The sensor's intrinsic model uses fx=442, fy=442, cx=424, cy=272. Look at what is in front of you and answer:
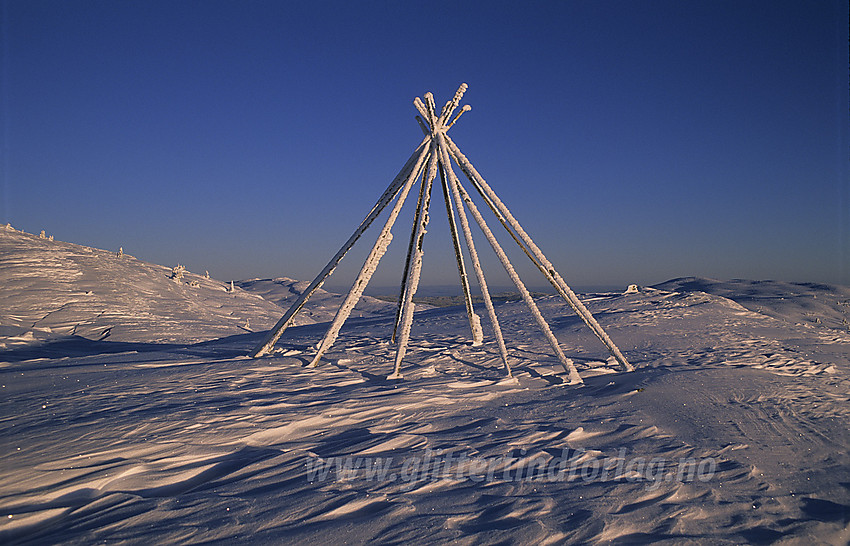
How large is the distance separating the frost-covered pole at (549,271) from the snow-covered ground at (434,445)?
1.11 ft

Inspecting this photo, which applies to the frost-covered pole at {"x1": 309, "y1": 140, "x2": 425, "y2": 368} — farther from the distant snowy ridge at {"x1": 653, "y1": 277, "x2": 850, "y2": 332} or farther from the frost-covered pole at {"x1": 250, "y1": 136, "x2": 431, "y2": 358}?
the distant snowy ridge at {"x1": 653, "y1": 277, "x2": 850, "y2": 332}

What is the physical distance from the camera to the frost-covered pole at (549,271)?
5.67 metres

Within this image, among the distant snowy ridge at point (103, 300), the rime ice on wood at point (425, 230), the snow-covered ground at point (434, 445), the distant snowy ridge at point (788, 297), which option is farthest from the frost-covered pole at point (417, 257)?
the distant snowy ridge at point (788, 297)

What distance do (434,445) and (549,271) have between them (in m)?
3.29

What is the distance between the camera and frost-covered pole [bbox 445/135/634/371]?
5668mm

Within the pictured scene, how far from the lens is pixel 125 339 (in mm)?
9227

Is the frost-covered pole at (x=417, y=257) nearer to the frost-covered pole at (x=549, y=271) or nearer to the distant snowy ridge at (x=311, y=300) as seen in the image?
the frost-covered pole at (x=549, y=271)

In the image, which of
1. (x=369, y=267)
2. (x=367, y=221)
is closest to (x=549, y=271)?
(x=369, y=267)

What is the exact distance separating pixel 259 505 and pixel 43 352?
7.50 metres

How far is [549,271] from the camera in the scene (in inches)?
226

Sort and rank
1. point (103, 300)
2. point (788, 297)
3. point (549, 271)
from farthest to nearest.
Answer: point (788, 297) < point (103, 300) < point (549, 271)

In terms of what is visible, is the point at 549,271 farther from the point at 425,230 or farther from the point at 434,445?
the point at 434,445

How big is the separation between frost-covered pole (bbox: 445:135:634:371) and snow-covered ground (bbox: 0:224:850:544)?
0.34 meters

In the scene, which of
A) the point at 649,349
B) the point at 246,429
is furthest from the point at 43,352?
the point at 649,349
